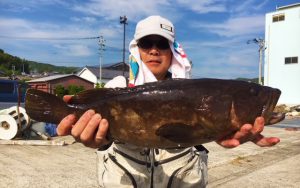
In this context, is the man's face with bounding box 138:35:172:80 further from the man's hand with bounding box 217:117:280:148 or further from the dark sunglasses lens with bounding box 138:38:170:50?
the man's hand with bounding box 217:117:280:148

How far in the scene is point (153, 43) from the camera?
3.56m

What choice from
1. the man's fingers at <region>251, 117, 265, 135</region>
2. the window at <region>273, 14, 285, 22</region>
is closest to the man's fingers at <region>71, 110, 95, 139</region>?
the man's fingers at <region>251, 117, 265, 135</region>

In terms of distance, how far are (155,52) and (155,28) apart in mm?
219

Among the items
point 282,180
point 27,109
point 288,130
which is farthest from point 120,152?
point 288,130

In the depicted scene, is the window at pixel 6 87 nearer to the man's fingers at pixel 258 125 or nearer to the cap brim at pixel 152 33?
the cap brim at pixel 152 33

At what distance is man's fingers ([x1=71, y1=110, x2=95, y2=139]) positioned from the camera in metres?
2.90

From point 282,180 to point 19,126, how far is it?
29.3ft

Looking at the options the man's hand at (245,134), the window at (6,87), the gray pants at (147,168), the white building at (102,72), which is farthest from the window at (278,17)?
the man's hand at (245,134)

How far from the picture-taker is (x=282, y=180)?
8.49 meters

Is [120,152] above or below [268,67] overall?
below

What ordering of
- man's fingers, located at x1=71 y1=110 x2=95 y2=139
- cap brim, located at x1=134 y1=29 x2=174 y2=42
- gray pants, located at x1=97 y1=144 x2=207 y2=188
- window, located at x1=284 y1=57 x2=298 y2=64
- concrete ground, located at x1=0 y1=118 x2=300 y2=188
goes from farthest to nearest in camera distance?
window, located at x1=284 y1=57 x2=298 y2=64
concrete ground, located at x1=0 y1=118 x2=300 y2=188
cap brim, located at x1=134 y1=29 x2=174 y2=42
gray pants, located at x1=97 y1=144 x2=207 y2=188
man's fingers, located at x1=71 y1=110 x2=95 y2=139

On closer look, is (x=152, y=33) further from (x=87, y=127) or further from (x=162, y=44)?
(x=87, y=127)

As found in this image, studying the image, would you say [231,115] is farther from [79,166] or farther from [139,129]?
[79,166]

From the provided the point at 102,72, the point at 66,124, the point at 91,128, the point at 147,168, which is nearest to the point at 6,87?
the point at 147,168
